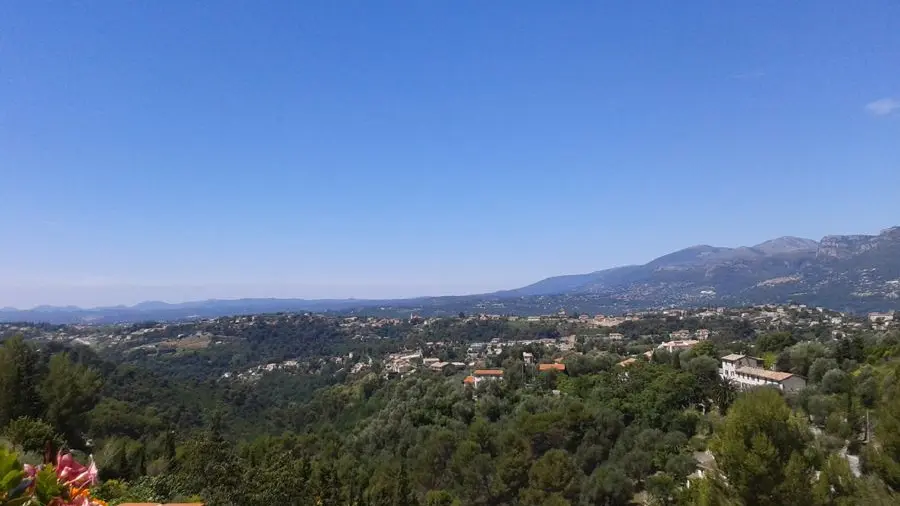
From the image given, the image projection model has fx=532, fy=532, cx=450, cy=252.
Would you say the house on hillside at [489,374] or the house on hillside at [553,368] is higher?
the house on hillside at [553,368]

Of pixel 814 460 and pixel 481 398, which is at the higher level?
pixel 814 460

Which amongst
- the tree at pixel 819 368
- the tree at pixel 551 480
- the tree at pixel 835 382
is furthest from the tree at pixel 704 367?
the tree at pixel 551 480

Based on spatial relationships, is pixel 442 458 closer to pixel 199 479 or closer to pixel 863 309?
pixel 199 479

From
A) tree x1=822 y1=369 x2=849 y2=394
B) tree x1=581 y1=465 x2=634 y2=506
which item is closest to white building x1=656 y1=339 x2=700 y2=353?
tree x1=822 y1=369 x2=849 y2=394

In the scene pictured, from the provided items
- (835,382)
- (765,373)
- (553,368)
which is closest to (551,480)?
(835,382)

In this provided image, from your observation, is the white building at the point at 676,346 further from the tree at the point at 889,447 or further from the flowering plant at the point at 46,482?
the flowering plant at the point at 46,482

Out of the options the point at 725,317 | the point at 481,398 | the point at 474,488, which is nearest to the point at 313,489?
the point at 474,488

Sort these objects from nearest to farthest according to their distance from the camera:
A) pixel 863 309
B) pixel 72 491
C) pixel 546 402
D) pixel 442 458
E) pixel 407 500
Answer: pixel 72 491, pixel 407 500, pixel 442 458, pixel 546 402, pixel 863 309

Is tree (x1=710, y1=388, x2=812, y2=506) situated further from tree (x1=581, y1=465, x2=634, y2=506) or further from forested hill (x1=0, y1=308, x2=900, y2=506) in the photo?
tree (x1=581, y1=465, x2=634, y2=506)
